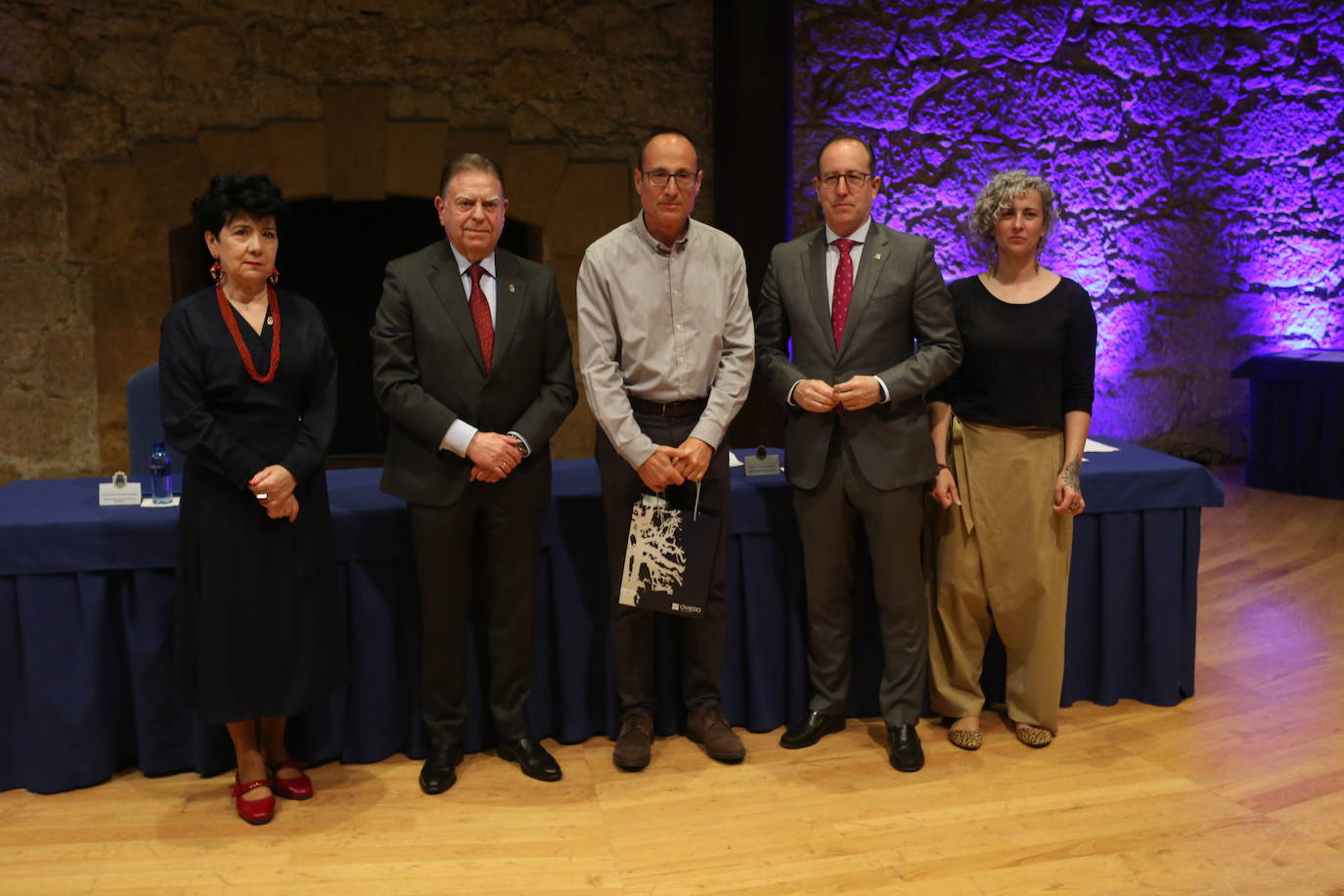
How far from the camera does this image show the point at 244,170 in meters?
5.34

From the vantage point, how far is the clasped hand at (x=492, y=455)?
2814mm

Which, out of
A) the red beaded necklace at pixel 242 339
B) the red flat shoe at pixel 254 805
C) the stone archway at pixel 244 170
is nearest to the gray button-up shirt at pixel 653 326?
the red beaded necklace at pixel 242 339

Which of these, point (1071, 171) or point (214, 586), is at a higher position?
point (1071, 171)

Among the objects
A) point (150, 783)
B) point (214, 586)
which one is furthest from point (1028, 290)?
point (150, 783)

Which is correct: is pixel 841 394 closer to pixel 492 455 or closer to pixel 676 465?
pixel 676 465

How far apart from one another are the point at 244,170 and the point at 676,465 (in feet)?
11.0

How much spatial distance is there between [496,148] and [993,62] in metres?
2.68

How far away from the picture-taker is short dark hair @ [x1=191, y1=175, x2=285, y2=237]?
268 centimetres

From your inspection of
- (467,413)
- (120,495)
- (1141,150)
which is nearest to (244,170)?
(120,495)

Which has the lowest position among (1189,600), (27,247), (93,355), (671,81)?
(1189,600)

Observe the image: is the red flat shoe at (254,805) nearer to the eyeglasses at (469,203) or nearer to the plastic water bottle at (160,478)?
the plastic water bottle at (160,478)

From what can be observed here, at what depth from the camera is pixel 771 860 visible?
264cm

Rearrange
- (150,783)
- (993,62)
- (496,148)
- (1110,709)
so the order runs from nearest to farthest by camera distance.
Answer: (150,783), (1110,709), (496,148), (993,62)

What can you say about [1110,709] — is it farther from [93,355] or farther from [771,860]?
[93,355]
